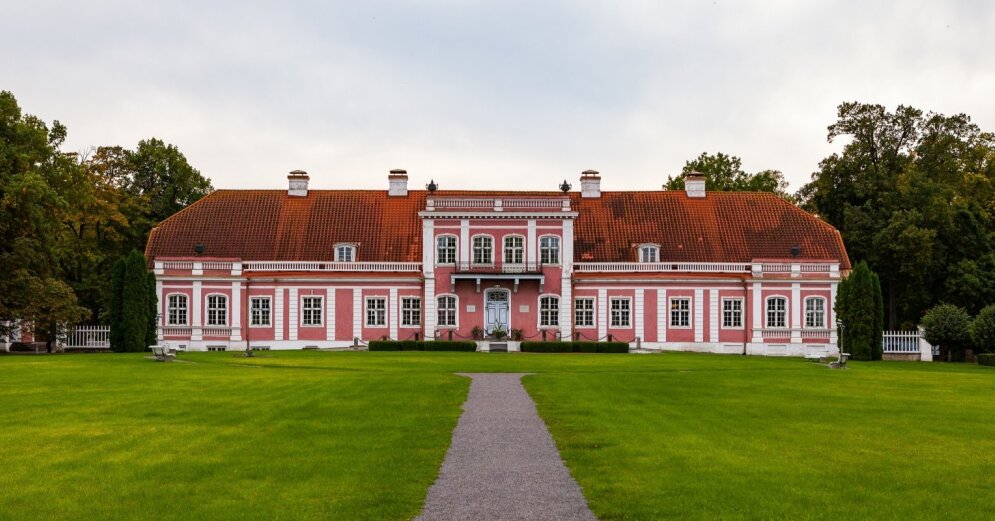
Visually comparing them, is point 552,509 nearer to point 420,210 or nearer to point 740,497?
point 740,497

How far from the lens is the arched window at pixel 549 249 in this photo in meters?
49.3

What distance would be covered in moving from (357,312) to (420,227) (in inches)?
214

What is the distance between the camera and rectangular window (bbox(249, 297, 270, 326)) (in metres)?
49.6

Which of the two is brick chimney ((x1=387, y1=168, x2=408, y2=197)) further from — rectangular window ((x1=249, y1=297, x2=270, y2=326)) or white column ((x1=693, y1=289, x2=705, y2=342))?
white column ((x1=693, y1=289, x2=705, y2=342))

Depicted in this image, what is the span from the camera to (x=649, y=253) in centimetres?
5034

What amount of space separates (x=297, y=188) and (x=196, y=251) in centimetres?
679

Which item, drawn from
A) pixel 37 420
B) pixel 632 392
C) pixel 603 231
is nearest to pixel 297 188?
pixel 603 231

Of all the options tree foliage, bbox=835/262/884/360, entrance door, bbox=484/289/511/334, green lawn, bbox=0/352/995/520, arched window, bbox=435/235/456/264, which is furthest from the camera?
entrance door, bbox=484/289/511/334

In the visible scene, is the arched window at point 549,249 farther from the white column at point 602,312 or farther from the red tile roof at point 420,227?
the white column at point 602,312

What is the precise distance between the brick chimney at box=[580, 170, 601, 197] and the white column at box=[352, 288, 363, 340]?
12793 millimetres

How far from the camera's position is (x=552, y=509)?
9906 millimetres

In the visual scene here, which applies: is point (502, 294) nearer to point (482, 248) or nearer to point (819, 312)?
point (482, 248)

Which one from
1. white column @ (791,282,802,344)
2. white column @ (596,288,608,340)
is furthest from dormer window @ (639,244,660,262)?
white column @ (791,282,802,344)

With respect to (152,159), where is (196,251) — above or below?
below
